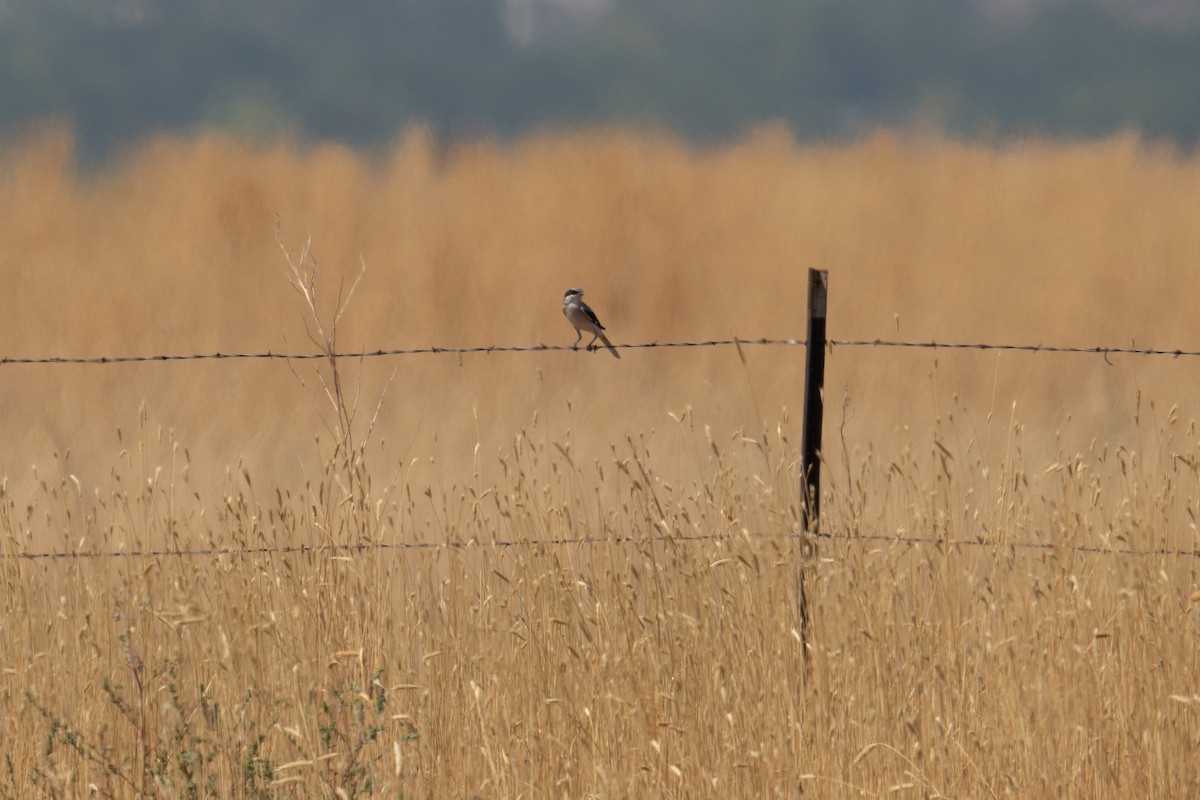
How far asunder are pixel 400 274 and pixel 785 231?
3249 millimetres

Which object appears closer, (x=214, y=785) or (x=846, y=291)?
(x=214, y=785)

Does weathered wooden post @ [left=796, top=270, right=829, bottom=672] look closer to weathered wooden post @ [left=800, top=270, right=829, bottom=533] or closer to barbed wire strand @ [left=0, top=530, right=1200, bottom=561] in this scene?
weathered wooden post @ [left=800, top=270, right=829, bottom=533]

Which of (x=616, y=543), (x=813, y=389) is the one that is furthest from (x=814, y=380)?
(x=616, y=543)

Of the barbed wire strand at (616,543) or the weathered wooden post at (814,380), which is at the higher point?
the weathered wooden post at (814,380)

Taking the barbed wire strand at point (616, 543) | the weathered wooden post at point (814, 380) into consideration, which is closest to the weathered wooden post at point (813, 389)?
the weathered wooden post at point (814, 380)

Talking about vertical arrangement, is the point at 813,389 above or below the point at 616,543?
above

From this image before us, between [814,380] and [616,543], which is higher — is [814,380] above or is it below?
above

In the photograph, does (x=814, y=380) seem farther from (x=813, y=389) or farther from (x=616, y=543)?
(x=616, y=543)

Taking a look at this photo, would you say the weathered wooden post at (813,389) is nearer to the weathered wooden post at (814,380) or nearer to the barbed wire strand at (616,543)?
the weathered wooden post at (814,380)

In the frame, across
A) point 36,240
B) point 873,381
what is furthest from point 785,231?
point 36,240

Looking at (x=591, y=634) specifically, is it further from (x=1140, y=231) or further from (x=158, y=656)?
(x=1140, y=231)

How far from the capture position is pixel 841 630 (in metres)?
3.42

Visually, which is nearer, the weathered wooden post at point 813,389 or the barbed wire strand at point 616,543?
the barbed wire strand at point 616,543

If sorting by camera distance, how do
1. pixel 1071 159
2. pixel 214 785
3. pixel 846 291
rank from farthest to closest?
pixel 1071 159, pixel 846 291, pixel 214 785
